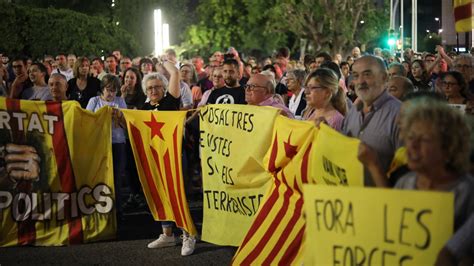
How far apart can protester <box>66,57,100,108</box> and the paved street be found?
3.43 metres

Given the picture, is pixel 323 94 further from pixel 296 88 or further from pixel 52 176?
pixel 296 88

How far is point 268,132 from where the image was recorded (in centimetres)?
718

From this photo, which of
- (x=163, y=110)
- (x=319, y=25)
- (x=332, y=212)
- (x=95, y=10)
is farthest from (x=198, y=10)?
(x=332, y=212)

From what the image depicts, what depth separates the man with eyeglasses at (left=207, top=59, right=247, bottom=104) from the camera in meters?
9.59

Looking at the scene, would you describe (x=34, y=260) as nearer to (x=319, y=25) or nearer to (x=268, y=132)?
(x=268, y=132)

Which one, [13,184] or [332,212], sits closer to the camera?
[332,212]

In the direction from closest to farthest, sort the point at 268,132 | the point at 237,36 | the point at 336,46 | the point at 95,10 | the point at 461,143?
the point at 461,143, the point at 268,132, the point at 95,10, the point at 336,46, the point at 237,36

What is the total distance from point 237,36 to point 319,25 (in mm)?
6043

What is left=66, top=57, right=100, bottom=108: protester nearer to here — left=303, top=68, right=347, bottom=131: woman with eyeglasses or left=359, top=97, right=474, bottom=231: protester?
left=303, top=68, right=347, bottom=131: woman with eyeglasses

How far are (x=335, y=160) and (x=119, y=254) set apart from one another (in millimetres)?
3607

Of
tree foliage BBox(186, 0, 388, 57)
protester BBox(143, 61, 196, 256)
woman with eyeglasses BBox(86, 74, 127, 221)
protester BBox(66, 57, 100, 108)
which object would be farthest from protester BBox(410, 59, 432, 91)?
tree foliage BBox(186, 0, 388, 57)

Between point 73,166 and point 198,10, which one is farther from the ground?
point 198,10

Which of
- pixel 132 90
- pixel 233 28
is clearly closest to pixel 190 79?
pixel 132 90

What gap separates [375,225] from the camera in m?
4.09
